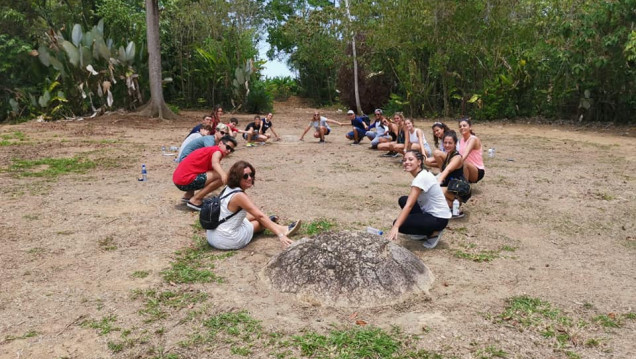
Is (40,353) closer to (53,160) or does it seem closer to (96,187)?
(96,187)

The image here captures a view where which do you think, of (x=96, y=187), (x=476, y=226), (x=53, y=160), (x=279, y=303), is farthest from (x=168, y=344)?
(x=53, y=160)

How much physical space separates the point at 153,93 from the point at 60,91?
10.9ft

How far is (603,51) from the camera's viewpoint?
50.7ft

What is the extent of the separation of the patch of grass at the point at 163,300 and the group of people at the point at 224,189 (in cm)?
111

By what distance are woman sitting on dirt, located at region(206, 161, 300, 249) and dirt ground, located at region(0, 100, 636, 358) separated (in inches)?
7.8

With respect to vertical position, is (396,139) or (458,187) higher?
(396,139)

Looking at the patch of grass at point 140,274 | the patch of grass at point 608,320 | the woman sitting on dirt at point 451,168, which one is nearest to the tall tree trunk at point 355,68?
the woman sitting on dirt at point 451,168

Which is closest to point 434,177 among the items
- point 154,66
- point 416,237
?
point 416,237

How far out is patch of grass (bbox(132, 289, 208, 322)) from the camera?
406 centimetres

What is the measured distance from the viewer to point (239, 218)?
540 cm

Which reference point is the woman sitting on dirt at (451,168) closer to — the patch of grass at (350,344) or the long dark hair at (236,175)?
the long dark hair at (236,175)

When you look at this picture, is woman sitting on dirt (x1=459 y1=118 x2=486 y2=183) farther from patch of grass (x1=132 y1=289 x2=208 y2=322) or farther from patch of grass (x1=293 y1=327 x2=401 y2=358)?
patch of grass (x1=132 y1=289 x2=208 y2=322)

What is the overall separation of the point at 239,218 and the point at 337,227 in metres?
1.38

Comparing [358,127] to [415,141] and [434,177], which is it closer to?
[415,141]
